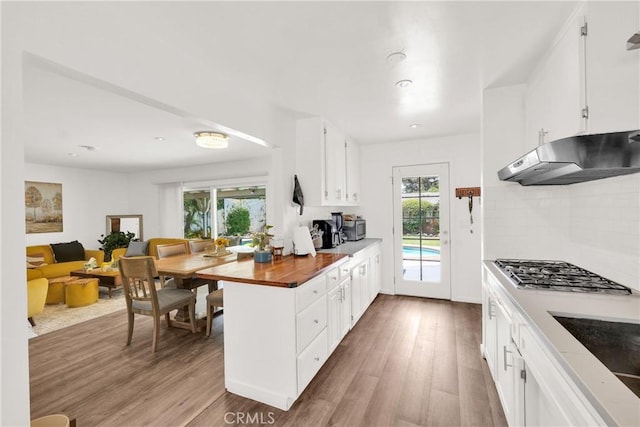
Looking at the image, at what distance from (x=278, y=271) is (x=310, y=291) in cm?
30

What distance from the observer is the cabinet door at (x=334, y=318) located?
7.84 ft

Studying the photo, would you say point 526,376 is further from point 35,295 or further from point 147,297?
point 35,295

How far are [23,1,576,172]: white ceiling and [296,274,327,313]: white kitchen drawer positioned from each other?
1353 mm

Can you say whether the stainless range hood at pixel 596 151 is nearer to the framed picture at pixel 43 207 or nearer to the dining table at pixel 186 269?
the dining table at pixel 186 269

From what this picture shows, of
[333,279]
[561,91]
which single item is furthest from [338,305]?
[561,91]

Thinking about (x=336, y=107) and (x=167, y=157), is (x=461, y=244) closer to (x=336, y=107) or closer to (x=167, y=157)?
(x=336, y=107)

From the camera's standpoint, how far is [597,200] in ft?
5.74

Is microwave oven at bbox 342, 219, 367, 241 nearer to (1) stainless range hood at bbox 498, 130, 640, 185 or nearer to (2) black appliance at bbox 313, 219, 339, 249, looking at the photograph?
(2) black appliance at bbox 313, 219, 339, 249

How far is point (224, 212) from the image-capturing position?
5.77 metres

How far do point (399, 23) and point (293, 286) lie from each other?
163 centimetres

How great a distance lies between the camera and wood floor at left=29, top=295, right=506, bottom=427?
70.3 inches

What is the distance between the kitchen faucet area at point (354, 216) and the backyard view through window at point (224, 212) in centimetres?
152

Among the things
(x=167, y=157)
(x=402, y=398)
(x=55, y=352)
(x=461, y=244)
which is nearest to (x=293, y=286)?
(x=402, y=398)

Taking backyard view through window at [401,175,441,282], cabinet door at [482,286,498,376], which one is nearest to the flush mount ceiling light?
backyard view through window at [401,175,441,282]
